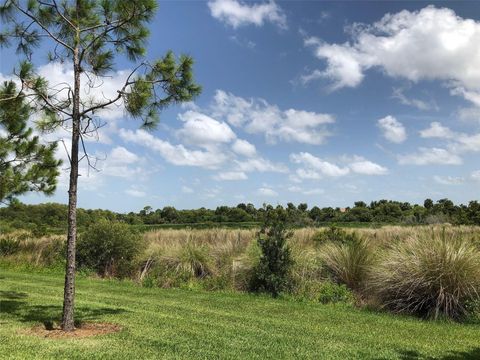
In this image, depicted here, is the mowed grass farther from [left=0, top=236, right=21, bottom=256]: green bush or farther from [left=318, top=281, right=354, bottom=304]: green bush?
[left=0, top=236, right=21, bottom=256]: green bush

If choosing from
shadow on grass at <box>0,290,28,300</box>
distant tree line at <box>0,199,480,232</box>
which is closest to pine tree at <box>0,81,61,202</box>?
shadow on grass at <box>0,290,28,300</box>

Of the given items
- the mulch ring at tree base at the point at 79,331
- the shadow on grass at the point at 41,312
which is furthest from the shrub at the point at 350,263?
the mulch ring at tree base at the point at 79,331

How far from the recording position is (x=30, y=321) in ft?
26.1

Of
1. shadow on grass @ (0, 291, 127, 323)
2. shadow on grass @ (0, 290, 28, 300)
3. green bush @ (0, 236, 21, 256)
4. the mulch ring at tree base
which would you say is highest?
green bush @ (0, 236, 21, 256)

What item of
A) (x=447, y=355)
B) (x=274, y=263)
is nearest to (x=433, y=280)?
(x=447, y=355)

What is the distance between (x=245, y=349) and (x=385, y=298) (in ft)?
16.4

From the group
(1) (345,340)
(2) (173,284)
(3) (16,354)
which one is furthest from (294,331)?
(2) (173,284)

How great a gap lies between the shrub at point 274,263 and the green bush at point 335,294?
3.34 ft

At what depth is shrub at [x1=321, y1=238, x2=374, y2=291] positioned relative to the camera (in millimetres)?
12133

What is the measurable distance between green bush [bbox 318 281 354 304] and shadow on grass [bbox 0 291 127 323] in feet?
15.3

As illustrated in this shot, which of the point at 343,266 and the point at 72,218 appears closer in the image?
the point at 72,218

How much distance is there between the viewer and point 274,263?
1253 cm

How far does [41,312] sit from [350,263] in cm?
715

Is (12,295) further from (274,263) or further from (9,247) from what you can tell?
(9,247)
